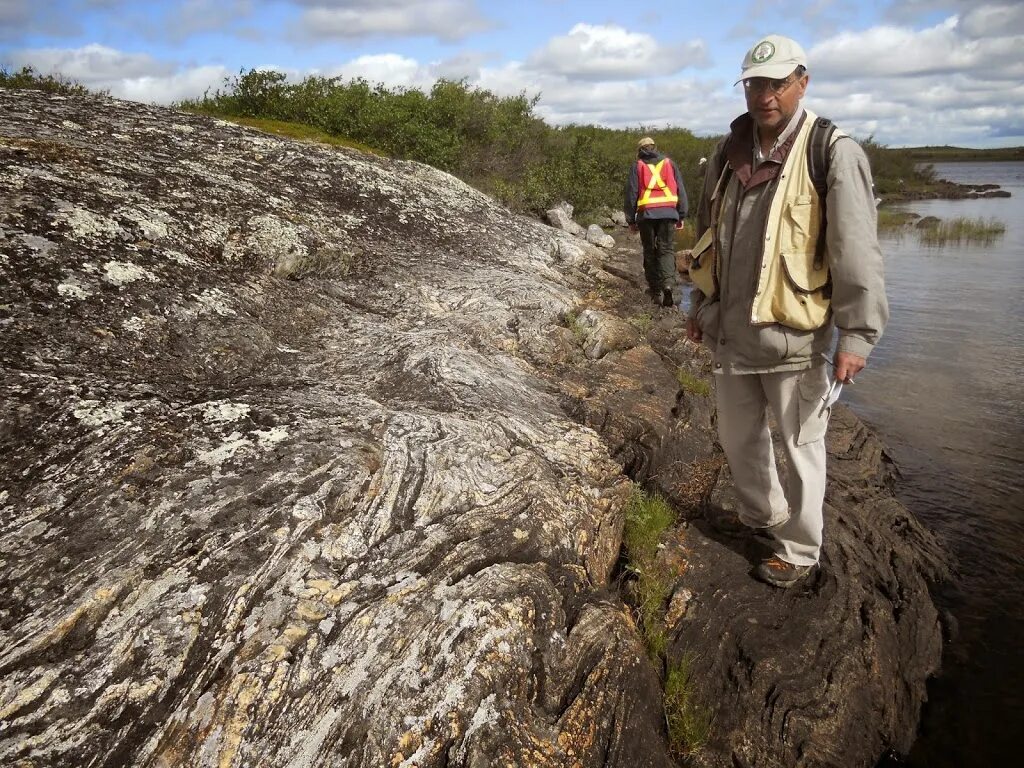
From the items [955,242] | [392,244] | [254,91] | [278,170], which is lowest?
[955,242]

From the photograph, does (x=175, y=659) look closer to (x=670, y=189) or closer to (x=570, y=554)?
(x=570, y=554)

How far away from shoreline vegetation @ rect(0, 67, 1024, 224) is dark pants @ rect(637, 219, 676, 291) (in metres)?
1.19

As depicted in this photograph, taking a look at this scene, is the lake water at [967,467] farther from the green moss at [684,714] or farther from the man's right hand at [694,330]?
the man's right hand at [694,330]

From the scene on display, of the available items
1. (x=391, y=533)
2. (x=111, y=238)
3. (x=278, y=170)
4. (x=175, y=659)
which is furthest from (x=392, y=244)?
(x=175, y=659)

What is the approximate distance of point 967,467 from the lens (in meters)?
7.07

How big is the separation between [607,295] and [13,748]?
9.07 m

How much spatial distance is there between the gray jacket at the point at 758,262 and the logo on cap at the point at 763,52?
37 cm

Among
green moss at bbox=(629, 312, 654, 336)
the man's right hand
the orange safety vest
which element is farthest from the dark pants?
the man's right hand

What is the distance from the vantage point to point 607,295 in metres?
10.2

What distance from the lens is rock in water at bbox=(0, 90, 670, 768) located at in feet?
8.60

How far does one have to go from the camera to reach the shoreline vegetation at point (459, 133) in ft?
44.0

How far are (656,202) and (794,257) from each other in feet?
25.1

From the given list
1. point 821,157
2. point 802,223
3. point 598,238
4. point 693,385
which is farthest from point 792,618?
point 598,238

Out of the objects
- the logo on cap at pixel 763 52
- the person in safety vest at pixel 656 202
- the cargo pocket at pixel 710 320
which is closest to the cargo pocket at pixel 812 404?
the cargo pocket at pixel 710 320
